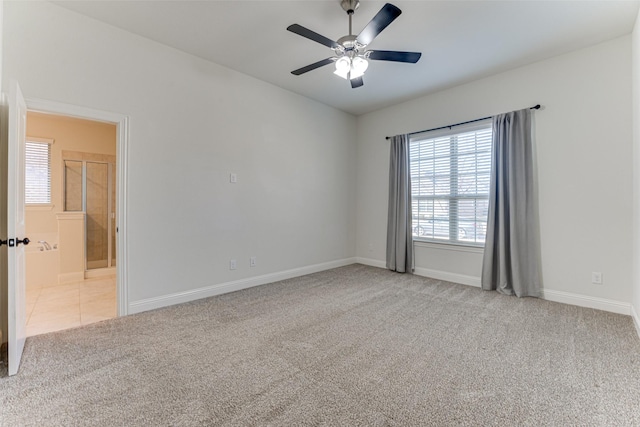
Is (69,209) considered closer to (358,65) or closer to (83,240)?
(83,240)

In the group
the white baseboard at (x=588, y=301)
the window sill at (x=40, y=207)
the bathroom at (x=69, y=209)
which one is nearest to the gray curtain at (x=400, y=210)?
the white baseboard at (x=588, y=301)

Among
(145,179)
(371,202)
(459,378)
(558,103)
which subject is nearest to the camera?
(459,378)

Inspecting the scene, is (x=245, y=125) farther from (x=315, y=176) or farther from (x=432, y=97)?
(x=432, y=97)

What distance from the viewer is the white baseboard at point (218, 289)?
119 inches

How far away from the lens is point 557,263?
3.37m

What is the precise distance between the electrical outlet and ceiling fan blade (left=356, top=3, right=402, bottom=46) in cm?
340

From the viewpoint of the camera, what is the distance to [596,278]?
10.2 ft

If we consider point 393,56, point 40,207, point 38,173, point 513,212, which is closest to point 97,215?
point 40,207

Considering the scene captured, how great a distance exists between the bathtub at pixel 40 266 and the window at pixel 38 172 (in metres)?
0.69

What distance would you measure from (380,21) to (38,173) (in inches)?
204

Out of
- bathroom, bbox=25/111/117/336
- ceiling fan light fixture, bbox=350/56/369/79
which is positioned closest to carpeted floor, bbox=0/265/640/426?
bathroom, bbox=25/111/117/336

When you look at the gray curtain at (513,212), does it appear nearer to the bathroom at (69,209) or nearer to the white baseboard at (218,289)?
the white baseboard at (218,289)

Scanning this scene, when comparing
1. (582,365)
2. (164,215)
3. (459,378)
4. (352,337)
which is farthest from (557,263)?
(164,215)

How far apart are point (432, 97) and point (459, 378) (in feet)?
12.9
